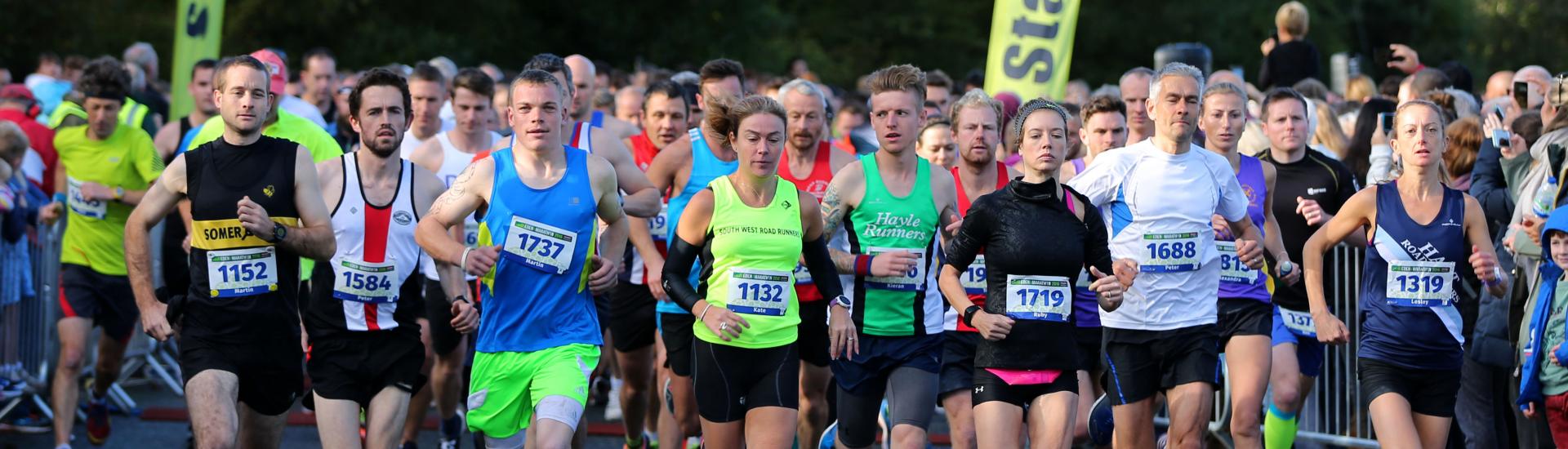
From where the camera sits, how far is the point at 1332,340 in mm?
7375

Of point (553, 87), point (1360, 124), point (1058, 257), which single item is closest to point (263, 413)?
point (553, 87)

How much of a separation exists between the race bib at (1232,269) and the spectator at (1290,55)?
5659 millimetres

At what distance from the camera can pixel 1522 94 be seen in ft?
32.1

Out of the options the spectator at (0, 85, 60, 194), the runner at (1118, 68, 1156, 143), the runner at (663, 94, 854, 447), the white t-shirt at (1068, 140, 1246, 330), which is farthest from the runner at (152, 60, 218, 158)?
the white t-shirt at (1068, 140, 1246, 330)

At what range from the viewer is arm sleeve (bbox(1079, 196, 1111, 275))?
273 inches

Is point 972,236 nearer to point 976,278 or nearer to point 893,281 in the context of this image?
point 893,281

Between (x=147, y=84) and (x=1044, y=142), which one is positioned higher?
(x=147, y=84)

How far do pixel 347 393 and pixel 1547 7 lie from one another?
42698 millimetres

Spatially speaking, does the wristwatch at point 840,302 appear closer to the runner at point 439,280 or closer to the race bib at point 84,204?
the runner at point 439,280

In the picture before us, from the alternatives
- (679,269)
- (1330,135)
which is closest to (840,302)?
(679,269)

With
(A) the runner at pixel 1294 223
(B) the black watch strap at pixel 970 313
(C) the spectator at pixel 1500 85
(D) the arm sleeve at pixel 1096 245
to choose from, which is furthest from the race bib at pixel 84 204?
(C) the spectator at pixel 1500 85

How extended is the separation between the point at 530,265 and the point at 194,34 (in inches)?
303

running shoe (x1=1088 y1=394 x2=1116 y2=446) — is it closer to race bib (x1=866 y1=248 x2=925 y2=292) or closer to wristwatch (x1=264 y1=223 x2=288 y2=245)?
race bib (x1=866 y1=248 x2=925 y2=292)

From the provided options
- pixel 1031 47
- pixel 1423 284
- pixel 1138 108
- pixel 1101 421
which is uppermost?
pixel 1031 47
